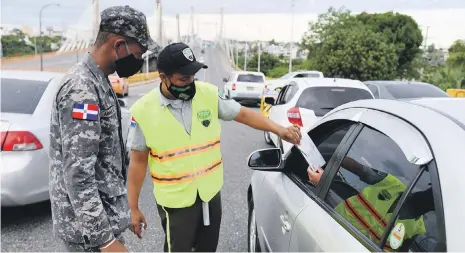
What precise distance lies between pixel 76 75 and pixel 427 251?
1.51 meters

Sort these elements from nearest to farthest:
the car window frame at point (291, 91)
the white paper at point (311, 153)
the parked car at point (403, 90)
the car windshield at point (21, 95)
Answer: the white paper at point (311, 153)
the car windshield at point (21, 95)
the car window frame at point (291, 91)
the parked car at point (403, 90)

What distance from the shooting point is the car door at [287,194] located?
7.83ft

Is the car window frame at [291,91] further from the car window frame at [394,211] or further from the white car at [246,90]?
the white car at [246,90]

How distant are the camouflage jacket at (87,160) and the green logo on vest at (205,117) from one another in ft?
2.25

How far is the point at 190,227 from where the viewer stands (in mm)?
2742

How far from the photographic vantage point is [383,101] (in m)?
2.04

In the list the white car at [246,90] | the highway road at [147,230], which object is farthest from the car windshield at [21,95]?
the white car at [246,90]

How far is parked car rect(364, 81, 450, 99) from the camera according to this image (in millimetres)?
9359

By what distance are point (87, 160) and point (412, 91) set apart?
353 inches

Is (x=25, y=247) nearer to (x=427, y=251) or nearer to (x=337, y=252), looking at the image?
(x=337, y=252)

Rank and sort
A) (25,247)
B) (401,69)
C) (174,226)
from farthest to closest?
(401,69), (25,247), (174,226)

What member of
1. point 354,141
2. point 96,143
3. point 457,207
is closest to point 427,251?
point 457,207

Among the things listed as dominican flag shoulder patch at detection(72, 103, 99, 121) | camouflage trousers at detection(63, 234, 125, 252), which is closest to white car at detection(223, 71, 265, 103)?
camouflage trousers at detection(63, 234, 125, 252)

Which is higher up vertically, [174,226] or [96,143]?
[96,143]
